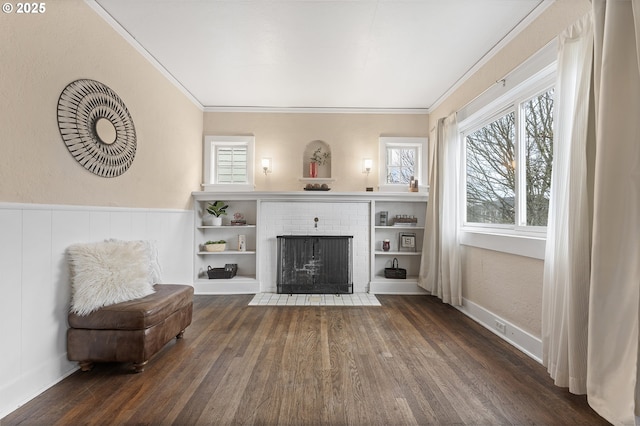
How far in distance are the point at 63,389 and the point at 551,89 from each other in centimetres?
405

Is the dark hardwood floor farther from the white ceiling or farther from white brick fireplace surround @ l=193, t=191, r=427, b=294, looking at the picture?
the white ceiling

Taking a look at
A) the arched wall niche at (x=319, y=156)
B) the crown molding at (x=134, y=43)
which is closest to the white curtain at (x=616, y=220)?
the arched wall niche at (x=319, y=156)

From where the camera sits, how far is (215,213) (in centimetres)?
409

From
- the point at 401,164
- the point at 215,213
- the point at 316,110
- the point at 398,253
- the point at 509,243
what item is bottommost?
the point at 398,253

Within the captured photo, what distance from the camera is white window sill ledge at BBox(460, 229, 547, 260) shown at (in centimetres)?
218

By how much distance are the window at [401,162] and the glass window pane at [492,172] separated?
Result: 3.00ft

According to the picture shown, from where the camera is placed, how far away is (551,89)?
7.34 ft

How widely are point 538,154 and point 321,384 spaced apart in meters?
2.52

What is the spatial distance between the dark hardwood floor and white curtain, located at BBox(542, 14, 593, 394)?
0.87 feet

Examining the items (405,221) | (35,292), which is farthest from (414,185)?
(35,292)

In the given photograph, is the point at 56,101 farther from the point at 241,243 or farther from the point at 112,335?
the point at 241,243

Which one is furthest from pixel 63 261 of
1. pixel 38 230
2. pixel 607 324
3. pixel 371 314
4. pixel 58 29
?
pixel 607 324

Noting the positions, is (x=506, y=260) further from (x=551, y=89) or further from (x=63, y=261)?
(x=63, y=261)
